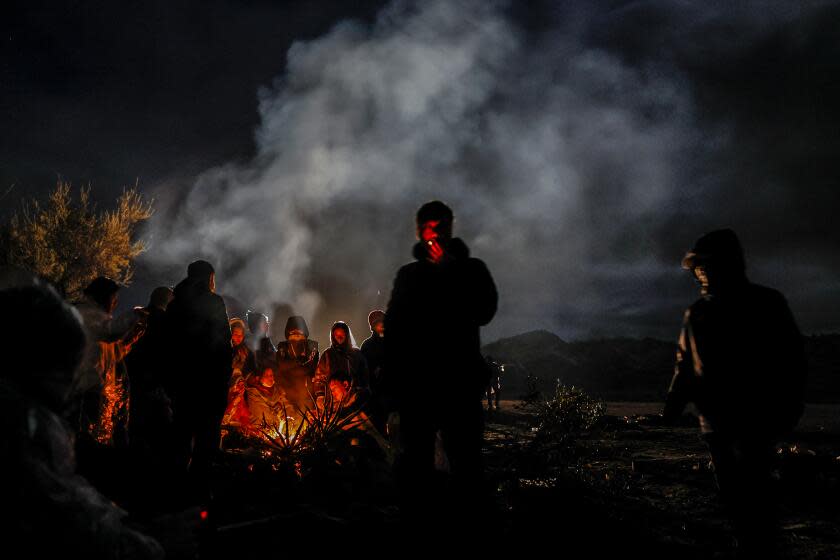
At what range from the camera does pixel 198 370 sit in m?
4.57

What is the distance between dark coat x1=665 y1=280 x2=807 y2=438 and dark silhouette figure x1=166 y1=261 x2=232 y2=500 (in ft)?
14.1

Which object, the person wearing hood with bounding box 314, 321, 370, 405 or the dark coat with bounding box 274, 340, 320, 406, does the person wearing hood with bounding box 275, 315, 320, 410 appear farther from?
the person wearing hood with bounding box 314, 321, 370, 405

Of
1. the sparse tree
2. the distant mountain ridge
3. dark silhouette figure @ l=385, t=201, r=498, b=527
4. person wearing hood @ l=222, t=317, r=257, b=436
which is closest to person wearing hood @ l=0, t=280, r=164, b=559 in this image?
dark silhouette figure @ l=385, t=201, r=498, b=527

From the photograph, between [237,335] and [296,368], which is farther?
[237,335]

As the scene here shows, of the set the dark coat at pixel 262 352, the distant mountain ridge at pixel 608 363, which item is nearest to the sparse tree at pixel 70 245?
the dark coat at pixel 262 352

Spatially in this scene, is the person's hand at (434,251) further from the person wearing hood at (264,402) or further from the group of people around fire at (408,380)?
the person wearing hood at (264,402)

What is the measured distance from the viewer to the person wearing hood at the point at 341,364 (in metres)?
6.95

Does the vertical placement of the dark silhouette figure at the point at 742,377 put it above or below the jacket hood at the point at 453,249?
below

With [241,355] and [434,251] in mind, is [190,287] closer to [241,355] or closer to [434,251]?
[241,355]

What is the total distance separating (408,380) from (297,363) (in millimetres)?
4794

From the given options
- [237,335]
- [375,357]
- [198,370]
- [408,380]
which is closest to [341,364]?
[375,357]

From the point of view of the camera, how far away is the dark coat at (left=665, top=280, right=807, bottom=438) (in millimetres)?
2607

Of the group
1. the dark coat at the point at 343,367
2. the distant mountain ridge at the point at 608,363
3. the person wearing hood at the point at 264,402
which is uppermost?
the dark coat at the point at 343,367

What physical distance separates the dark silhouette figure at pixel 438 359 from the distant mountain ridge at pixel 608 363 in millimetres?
27549
